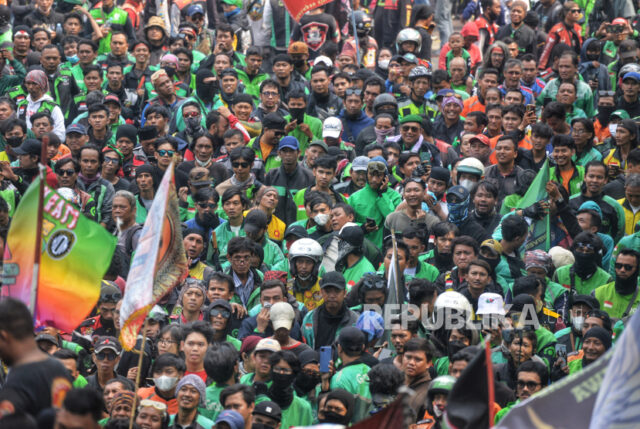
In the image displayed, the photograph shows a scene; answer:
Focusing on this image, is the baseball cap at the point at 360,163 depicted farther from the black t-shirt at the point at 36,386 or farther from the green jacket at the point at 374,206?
the black t-shirt at the point at 36,386

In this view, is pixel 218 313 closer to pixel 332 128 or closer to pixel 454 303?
pixel 454 303

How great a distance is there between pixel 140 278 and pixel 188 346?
220cm

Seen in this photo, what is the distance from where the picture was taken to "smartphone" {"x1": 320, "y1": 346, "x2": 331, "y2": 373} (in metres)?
9.95

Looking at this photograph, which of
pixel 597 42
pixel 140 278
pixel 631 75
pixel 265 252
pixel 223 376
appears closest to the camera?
pixel 140 278

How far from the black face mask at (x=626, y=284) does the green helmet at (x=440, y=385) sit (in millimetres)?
2742

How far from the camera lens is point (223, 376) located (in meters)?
9.74

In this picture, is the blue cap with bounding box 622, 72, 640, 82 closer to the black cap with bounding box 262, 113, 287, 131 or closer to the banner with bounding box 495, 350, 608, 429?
the black cap with bounding box 262, 113, 287, 131

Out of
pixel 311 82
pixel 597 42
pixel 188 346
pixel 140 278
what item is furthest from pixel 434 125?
pixel 140 278

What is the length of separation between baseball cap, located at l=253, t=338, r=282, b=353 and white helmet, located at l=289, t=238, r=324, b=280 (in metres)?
1.71

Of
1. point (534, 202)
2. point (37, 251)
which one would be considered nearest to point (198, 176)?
point (534, 202)

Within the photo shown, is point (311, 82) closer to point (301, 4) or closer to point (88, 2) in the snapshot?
point (301, 4)

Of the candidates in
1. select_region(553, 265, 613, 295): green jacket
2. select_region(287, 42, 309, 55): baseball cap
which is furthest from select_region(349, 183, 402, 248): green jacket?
select_region(287, 42, 309, 55): baseball cap

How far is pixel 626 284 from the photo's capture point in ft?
37.3

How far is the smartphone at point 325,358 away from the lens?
995 centimetres
